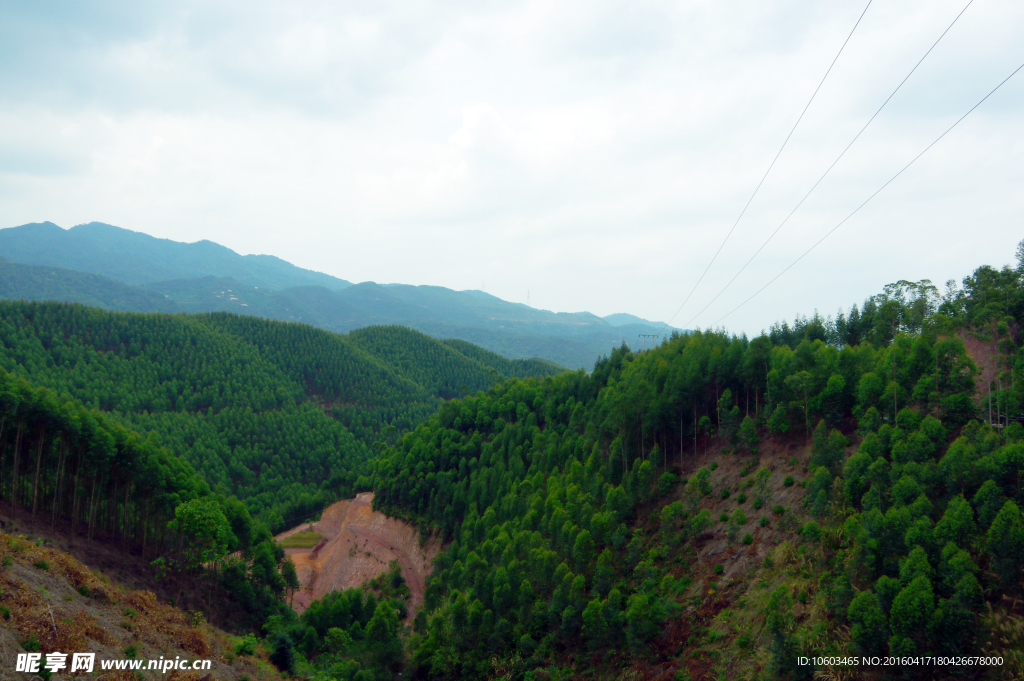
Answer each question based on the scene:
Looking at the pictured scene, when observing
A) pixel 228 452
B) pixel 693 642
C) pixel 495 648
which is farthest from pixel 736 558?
pixel 228 452

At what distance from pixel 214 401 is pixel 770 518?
529 ft

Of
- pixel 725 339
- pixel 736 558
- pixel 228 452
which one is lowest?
pixel 228 452

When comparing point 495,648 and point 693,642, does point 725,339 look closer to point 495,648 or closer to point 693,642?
point 693,642

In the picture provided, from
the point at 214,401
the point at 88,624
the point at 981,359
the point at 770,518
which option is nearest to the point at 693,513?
the point at 770,518

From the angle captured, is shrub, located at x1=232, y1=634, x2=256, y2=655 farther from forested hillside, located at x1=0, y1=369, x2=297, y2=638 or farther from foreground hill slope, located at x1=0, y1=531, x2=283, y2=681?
forested hillside, located at x1=0, y1=369, x2=297, y2=638

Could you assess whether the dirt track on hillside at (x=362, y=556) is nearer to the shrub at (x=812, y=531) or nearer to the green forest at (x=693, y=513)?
the green forest at (x=693, y=513)

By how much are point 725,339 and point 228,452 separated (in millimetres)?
122196

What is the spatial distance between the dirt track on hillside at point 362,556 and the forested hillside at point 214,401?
2351 cm

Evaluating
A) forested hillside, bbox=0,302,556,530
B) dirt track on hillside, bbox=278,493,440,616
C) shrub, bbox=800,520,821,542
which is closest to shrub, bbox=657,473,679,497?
shrub, bbox=800,520,821,542

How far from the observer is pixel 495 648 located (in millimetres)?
46062

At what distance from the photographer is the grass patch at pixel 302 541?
310ft

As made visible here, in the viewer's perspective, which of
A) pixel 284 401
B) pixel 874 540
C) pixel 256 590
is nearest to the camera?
pixel 874 540

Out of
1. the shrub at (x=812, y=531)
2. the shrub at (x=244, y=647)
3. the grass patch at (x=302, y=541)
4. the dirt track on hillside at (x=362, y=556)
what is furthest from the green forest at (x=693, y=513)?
the grass patch at (x=302, y=541)

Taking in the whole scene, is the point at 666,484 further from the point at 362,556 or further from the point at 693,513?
the point at 362,556
